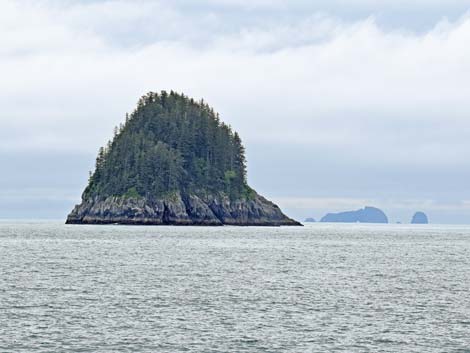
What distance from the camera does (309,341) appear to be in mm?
45031

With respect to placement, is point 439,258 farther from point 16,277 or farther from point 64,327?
point 64,327

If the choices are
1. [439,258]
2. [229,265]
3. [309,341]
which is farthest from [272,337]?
[439,258]

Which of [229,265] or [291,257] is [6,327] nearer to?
[229,265]

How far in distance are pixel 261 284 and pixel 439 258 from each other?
54638 millimetres

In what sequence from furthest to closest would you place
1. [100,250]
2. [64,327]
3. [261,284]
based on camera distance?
[100,250], [261,284], [64,327]

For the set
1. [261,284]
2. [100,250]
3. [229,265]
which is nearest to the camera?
[261,284]

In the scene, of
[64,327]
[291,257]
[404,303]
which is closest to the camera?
[64,327]

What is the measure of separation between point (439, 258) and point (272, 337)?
80.0 m

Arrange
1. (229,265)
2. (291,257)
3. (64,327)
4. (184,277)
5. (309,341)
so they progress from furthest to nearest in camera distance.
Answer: (291,257) < (229,265) < (184,277) < (64,327) < (309,341)

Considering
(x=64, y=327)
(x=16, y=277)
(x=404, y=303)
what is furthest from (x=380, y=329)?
(x=16, y=277)

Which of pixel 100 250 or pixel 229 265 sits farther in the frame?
pixel 100 250

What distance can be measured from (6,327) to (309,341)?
1767 centimetres

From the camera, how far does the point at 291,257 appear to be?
115750 millimetres

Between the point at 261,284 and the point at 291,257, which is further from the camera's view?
the point at 291,257
